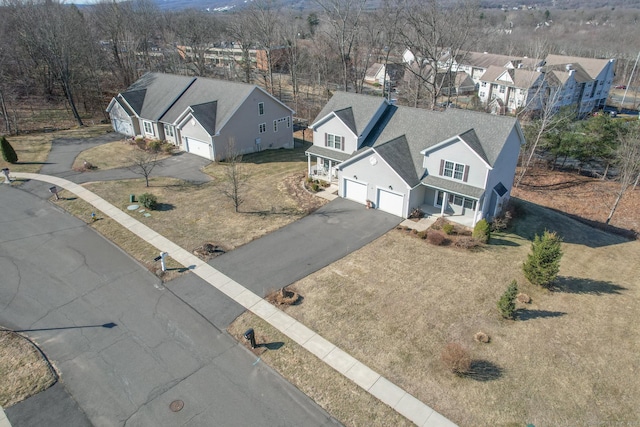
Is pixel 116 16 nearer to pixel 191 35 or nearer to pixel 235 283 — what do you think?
pixel 191 35

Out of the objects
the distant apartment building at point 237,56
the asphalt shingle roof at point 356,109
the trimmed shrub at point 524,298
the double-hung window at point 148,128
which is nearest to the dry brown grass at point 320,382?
the trimmed shrub at point 524,298

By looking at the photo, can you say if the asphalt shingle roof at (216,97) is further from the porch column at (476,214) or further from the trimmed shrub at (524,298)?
the trimmed shrub at (524,298)

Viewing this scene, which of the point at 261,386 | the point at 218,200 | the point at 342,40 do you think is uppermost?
the point at 342,40

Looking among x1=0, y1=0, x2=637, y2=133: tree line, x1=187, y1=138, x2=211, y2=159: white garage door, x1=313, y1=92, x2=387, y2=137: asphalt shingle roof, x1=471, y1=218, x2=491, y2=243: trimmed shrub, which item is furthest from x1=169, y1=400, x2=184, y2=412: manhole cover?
x1=0, y1=0, x2=637, y2=133: tree line

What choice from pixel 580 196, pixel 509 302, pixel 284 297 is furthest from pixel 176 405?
pixel 580 196

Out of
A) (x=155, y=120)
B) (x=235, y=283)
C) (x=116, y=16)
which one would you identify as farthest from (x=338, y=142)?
(x=116, y=16)

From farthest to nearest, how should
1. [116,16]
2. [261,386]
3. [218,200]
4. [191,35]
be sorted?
[191,35], [116,16], [218,200], [261,386]
